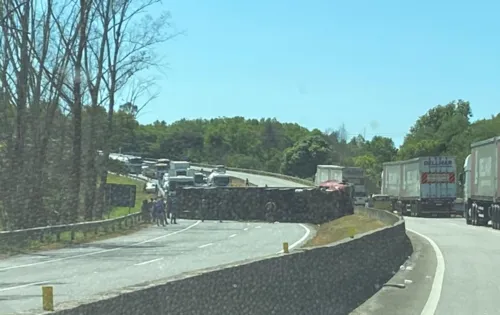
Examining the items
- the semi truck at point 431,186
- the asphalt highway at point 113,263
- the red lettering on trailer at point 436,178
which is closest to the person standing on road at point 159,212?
the asphalt highway at point 113,263

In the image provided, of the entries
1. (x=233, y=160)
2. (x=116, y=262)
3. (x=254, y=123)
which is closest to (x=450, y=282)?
(x=116, y=262)

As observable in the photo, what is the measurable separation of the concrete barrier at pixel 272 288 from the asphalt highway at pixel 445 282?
1.83 ft

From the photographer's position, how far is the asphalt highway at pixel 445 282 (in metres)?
13.1

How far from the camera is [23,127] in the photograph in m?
36.0

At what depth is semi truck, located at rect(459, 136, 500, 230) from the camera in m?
36.8

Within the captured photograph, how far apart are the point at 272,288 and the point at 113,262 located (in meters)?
14.1

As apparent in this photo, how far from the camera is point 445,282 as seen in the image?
16.6 meters

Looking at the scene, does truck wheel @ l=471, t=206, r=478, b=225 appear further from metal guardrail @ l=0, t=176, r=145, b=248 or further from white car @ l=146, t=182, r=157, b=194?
white car @ l=146, t=182, r=157, b=194

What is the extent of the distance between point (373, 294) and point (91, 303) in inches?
403

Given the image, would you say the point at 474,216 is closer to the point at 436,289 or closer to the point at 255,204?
the point at 255,204

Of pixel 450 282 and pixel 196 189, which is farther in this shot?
pixel 196 189

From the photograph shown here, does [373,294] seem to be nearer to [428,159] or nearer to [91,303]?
[91,303]

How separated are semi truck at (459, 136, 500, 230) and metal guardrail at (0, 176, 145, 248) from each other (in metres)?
17.6

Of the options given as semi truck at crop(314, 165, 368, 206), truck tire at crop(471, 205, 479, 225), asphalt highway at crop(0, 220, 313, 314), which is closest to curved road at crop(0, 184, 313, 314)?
asphalt highway at crop(0, 220, 313, 314)
